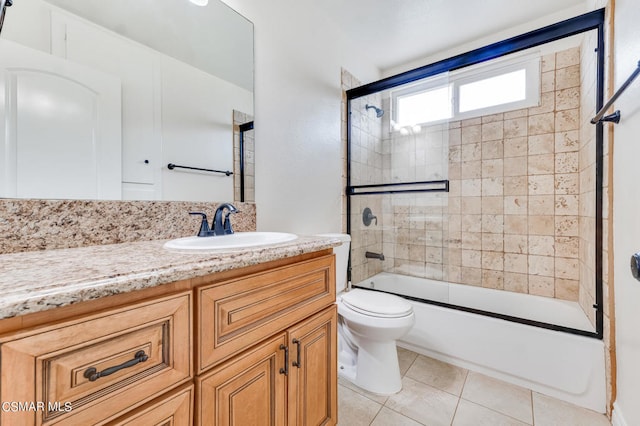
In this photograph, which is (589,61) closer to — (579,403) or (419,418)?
(579,403)

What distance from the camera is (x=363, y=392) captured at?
148cm

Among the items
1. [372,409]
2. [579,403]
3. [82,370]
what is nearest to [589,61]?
[579,403]

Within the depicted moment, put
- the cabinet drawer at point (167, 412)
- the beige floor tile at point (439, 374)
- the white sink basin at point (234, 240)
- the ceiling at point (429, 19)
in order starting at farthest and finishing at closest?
the ceiling at point (429, 19) < the beige floor tile at point (439, 374) < the white sink basin at point (234, 240) < the cabinet drawer at point (167, 412)

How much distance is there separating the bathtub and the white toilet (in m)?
0.43

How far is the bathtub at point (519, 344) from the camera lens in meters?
1.36

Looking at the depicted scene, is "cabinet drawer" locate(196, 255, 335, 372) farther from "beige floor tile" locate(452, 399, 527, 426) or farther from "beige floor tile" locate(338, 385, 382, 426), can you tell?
"beige floor tile" locate(452, 399, 527, 426)

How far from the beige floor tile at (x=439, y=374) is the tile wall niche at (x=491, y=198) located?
→ 74 cm

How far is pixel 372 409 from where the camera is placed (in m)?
1.36

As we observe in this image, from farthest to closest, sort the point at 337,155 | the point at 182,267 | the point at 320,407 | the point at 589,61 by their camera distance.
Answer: the point at 337,155, the point at 589,61, the point at 320,407, the point at 182,267

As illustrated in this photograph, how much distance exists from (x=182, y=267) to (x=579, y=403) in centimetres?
199

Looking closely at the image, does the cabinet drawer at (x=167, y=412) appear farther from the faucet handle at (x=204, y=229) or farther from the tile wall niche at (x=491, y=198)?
the tile wall niche at (x=491, y=198)

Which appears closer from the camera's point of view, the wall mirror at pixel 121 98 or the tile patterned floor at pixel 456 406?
the wall mirror at pixel 121 98

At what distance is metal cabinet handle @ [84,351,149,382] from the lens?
458 millimetres

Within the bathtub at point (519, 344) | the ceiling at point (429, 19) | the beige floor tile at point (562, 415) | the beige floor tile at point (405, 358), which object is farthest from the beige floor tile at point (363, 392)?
the ceiling at point (429, 19)
